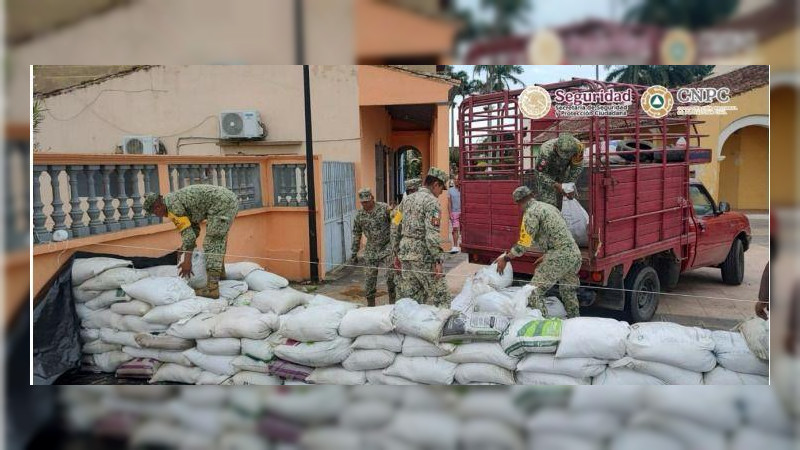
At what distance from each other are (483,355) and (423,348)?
15.1 inches

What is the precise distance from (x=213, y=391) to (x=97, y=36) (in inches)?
101

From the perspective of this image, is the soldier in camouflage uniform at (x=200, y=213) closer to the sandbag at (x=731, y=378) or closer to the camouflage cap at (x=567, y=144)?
the camouflage cap at (x=567, y=144)

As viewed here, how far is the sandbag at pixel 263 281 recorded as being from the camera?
14.1 ft

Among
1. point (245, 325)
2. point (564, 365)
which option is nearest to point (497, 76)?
point (564, 365)

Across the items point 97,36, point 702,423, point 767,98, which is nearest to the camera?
point 702,423

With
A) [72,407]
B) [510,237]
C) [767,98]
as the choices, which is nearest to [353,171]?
[510,237]

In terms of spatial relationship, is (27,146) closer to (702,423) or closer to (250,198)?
(250,198)

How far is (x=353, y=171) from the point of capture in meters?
4.35

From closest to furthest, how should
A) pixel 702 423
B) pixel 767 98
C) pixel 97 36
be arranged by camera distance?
pixel 702 423 < pixel 767 98 < pixel 97 36

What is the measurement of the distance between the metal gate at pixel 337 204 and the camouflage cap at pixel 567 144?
1.43m

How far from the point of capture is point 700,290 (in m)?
4.32

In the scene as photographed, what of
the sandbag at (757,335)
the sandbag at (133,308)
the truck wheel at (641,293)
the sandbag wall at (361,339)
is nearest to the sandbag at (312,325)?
the sandbag wall at (361,339)

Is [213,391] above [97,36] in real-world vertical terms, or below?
below

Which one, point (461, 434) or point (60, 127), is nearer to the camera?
point (461, 434)
